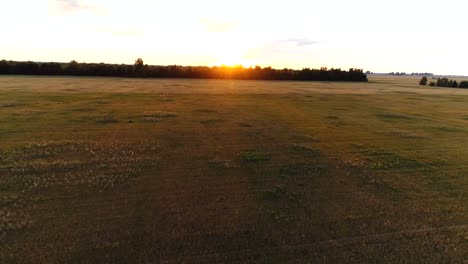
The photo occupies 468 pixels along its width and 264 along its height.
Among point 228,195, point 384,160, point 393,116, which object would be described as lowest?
point 228,195

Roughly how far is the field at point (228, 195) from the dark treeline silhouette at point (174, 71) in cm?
4532

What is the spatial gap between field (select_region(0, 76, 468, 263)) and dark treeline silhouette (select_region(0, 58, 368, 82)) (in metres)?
45.3

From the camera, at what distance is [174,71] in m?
55.7

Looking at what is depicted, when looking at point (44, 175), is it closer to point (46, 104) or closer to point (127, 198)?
point (127, 198)

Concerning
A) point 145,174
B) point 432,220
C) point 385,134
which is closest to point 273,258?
point 432,220

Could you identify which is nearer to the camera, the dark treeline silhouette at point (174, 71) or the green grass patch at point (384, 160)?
the green grass patch at point (384, 160)

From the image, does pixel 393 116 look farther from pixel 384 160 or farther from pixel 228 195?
pixel 228 195

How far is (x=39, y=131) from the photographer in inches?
412

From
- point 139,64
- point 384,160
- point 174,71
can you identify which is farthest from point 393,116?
point 139,64

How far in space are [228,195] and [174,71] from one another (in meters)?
52.5

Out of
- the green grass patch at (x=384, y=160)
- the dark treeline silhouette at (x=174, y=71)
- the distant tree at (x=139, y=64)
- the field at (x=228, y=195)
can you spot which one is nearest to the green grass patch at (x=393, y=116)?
the field at (x=228, y=195)

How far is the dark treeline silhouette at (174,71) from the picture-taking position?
51750mm

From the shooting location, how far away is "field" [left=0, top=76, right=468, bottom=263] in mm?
4348

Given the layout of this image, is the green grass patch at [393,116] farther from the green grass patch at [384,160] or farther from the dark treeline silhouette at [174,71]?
the dark treeline silhouette at [174,71]
